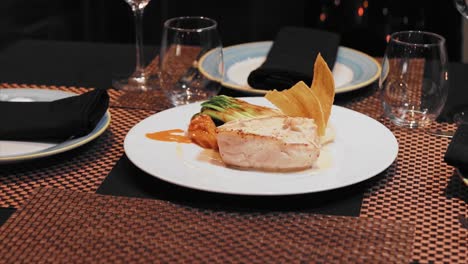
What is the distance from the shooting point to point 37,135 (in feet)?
4.05

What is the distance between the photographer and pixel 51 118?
125 centimetres

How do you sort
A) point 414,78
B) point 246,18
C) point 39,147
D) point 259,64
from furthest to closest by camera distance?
point 246,18 → point 259,64 → point 414,78 → point 39,147

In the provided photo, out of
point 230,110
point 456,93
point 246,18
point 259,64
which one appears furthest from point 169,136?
point 246,18

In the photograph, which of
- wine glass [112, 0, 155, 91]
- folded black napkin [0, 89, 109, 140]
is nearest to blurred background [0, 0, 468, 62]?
wine glass [112, 0, 155, 91]

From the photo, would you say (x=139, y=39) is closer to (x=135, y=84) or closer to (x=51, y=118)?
(x=135, y=84)

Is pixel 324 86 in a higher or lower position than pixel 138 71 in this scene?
higher

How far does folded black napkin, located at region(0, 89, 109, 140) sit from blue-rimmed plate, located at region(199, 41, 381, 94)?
0.23 m

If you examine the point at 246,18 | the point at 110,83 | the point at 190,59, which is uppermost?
the point at 190,59

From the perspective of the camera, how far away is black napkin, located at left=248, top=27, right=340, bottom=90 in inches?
59.5

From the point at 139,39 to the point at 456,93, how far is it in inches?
25.4

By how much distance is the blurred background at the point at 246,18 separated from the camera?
2.76 m

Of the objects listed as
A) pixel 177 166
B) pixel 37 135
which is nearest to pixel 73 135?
pixel 37 135

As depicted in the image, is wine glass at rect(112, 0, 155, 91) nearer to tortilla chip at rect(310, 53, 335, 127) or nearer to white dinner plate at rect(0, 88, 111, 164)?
white dinner plate at rect(0, 88, 111, 164)

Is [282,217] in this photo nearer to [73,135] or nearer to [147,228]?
[147,228]
